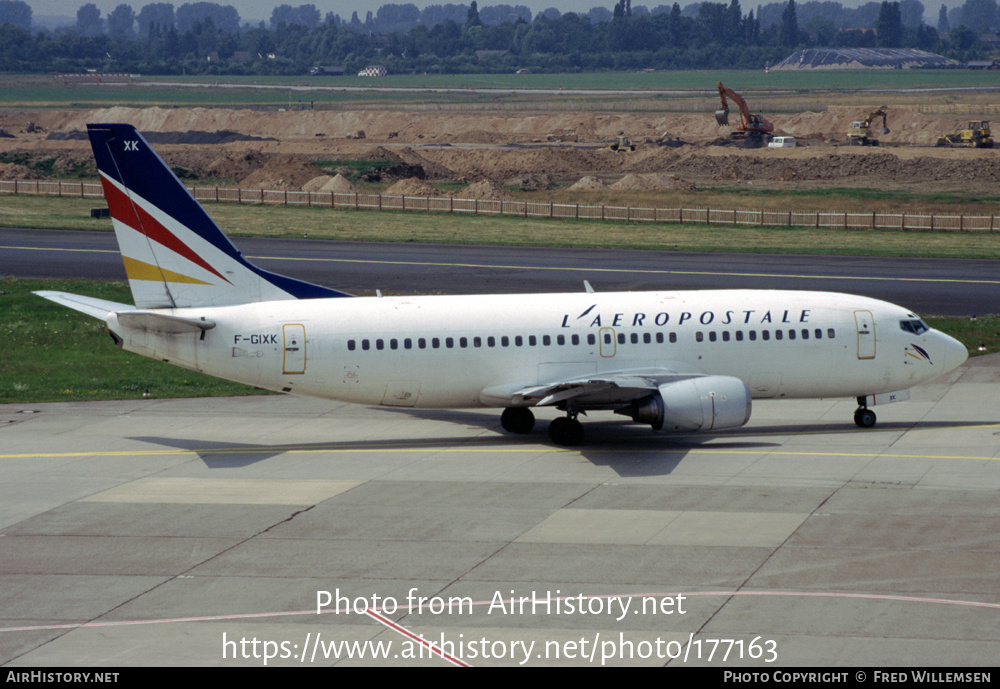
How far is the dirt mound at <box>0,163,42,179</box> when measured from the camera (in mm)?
112731

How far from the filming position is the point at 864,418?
37.5m

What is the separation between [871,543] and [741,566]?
3.42 m

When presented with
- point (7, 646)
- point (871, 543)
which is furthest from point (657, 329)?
point (7, 646)

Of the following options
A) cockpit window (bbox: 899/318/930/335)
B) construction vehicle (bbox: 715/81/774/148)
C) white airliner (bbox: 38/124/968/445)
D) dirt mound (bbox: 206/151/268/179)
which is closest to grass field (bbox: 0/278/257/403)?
white airliner (bbox: 38/124/968/445)

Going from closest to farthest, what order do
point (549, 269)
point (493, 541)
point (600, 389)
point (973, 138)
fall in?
1. point (493, 541)
2. point (600, 389)
3. point (549, 269)
4. point (973, 138)

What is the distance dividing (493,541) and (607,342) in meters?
10.9

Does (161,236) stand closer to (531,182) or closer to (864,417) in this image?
(864,417)

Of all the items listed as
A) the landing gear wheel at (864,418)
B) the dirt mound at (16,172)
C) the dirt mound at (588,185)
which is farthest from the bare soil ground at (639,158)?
the landing gear wheel at (864,418)

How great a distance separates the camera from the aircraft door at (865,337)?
37031mm

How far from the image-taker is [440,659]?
2000 cm

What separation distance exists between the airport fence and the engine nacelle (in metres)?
58.4

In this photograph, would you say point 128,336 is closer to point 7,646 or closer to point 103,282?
point 7,646

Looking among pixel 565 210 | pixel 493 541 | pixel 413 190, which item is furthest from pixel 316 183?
pixel 493 541

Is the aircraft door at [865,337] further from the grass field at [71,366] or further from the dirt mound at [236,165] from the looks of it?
the dirt mound at [236,165]
